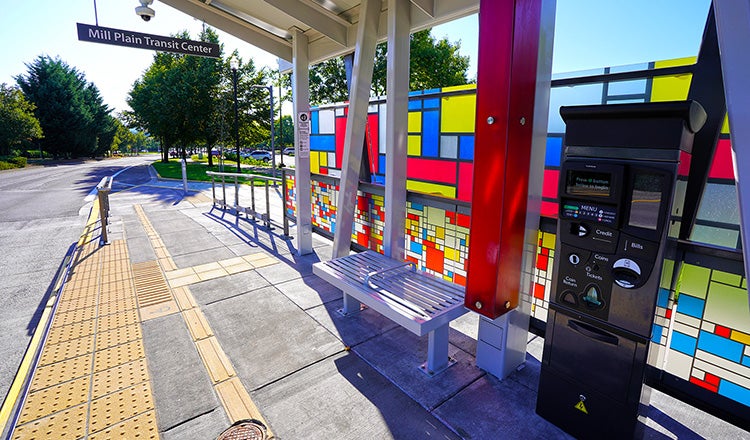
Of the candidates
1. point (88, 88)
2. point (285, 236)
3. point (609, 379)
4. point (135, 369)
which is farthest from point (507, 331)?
point (88, 88)

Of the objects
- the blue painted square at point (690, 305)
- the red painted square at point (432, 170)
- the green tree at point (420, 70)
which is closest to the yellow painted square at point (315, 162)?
the red painted square at point (432, 170)

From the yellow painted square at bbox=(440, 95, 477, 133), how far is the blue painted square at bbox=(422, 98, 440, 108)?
0.18ft

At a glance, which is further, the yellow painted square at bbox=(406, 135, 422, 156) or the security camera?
the security camera

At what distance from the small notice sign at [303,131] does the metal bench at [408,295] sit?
226 centimetres

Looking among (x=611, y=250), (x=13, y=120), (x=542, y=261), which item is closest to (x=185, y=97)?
(x=13, y=120)

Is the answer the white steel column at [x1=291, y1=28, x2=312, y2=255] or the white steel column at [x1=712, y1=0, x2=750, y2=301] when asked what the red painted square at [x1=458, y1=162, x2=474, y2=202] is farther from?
the white steel column at [x1=291, y1=28, x2=312, y2=255]

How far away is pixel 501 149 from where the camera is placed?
7.28ft

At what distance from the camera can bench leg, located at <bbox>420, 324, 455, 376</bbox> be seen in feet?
8.88

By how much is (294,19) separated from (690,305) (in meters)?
4.48

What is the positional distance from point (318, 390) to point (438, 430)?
2.83ft

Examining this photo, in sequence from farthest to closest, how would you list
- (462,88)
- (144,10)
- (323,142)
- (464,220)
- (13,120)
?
(13,120) → (323,142) → (144,10) → (464,220) → (462,88)

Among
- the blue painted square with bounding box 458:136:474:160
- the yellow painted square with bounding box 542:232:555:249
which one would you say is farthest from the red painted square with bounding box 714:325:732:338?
the blue painted square with bounding box 458:136:474:160

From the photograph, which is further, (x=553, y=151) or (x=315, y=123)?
(x=315, y=123)

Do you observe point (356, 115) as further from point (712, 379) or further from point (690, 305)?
point (712, 379)
